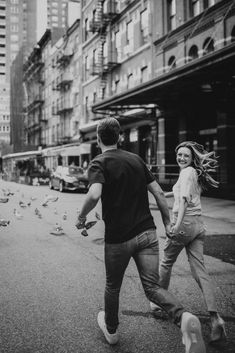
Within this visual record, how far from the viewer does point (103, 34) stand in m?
34.8

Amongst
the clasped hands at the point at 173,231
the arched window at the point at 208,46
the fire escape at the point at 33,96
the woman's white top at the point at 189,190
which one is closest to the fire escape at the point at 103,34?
the arched window at the point at 208,46

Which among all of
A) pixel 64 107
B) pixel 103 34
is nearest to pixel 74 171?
pixel 103 34

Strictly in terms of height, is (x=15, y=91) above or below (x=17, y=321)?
above

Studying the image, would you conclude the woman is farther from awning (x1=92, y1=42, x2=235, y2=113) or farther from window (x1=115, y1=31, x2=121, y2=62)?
window (x1=115, y1=31, x2=121, y2=62)

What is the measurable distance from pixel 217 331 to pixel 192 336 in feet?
2.47

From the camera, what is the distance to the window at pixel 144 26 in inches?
1105

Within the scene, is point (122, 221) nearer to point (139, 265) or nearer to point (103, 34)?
point (139, 265)

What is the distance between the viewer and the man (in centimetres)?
339

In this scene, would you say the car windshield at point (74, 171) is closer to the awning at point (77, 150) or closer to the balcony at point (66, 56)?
the awning at point (77, 150)

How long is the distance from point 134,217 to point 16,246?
5131mm

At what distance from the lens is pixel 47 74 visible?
56156 mm

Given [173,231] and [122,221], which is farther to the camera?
[173,231]

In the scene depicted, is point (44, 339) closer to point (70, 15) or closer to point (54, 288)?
point (54, 288)

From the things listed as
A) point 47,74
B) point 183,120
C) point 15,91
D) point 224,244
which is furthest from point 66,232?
point 15,91
